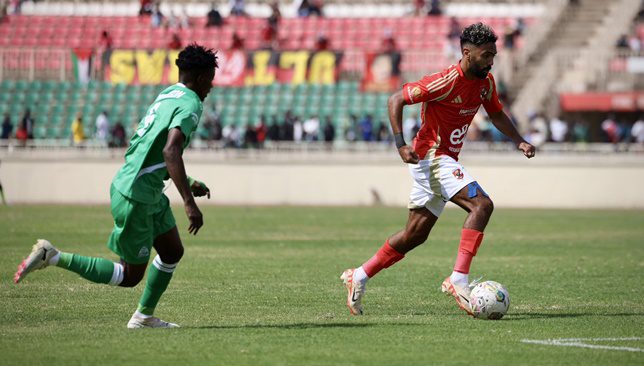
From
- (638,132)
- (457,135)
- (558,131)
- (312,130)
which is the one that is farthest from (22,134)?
(457,135)

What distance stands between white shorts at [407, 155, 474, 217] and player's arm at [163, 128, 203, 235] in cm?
278

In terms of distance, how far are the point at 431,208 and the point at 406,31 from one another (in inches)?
1299

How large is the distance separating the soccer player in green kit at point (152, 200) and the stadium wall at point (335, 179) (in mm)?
23860

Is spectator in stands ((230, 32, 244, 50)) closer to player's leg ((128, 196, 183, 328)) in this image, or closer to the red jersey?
the red jersey

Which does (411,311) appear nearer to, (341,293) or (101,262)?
(341,293)

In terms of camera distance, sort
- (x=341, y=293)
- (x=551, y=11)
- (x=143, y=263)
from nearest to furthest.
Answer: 1. (x=143, y=263)
2. (x=341, y=293)
3. (x=551, y=11)

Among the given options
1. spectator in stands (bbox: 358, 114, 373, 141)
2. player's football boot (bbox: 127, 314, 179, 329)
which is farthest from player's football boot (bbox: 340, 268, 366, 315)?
spectator in stands (bbox: 358, 114, 373, 141)

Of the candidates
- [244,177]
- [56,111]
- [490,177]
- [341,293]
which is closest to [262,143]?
[244,177]

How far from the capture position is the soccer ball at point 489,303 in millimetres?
10648

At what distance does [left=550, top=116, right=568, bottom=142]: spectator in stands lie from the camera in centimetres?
3566

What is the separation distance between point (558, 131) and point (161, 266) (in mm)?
27365

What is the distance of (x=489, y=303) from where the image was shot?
34.9 ft

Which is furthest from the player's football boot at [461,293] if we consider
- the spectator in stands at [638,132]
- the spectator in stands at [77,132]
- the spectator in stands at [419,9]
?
the spectator in stands at [419,9]

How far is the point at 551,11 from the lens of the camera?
138ft
